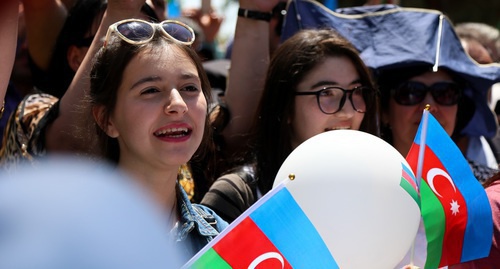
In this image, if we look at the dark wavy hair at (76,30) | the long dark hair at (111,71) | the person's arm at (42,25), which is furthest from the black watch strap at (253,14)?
the long dark hair at (111,71)

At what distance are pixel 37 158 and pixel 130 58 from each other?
1.87ft

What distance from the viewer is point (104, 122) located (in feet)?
7.38

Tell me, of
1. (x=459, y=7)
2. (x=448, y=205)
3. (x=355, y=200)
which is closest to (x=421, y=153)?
(x=448, y=205)

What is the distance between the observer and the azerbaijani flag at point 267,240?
182 centimetres

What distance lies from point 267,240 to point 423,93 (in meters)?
1.80

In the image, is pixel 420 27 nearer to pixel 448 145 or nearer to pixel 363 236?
pixel 448 145

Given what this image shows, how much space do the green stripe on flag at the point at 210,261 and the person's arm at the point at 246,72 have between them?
1.40 metres

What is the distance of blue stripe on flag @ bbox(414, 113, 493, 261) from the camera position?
2.41 meters

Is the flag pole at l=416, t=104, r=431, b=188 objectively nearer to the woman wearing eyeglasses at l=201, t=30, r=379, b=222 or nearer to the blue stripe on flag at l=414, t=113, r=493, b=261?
the blue stripe on flag at l=414, t=113, r=493, b=261

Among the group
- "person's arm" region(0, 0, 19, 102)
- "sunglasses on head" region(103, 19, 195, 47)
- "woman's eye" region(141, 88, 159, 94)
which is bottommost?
"woman's eye" region(141, 88, 159, 94)

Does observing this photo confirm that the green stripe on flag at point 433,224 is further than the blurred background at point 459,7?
No

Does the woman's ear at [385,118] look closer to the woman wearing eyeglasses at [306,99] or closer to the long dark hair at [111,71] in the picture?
the woman wearing eyeglasses at [306,99]

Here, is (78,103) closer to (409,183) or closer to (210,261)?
(210,261)

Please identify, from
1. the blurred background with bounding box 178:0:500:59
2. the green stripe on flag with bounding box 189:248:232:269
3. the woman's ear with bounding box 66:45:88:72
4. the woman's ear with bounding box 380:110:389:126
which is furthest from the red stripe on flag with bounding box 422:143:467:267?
the blurred background with bounding box 178:0:500:59
